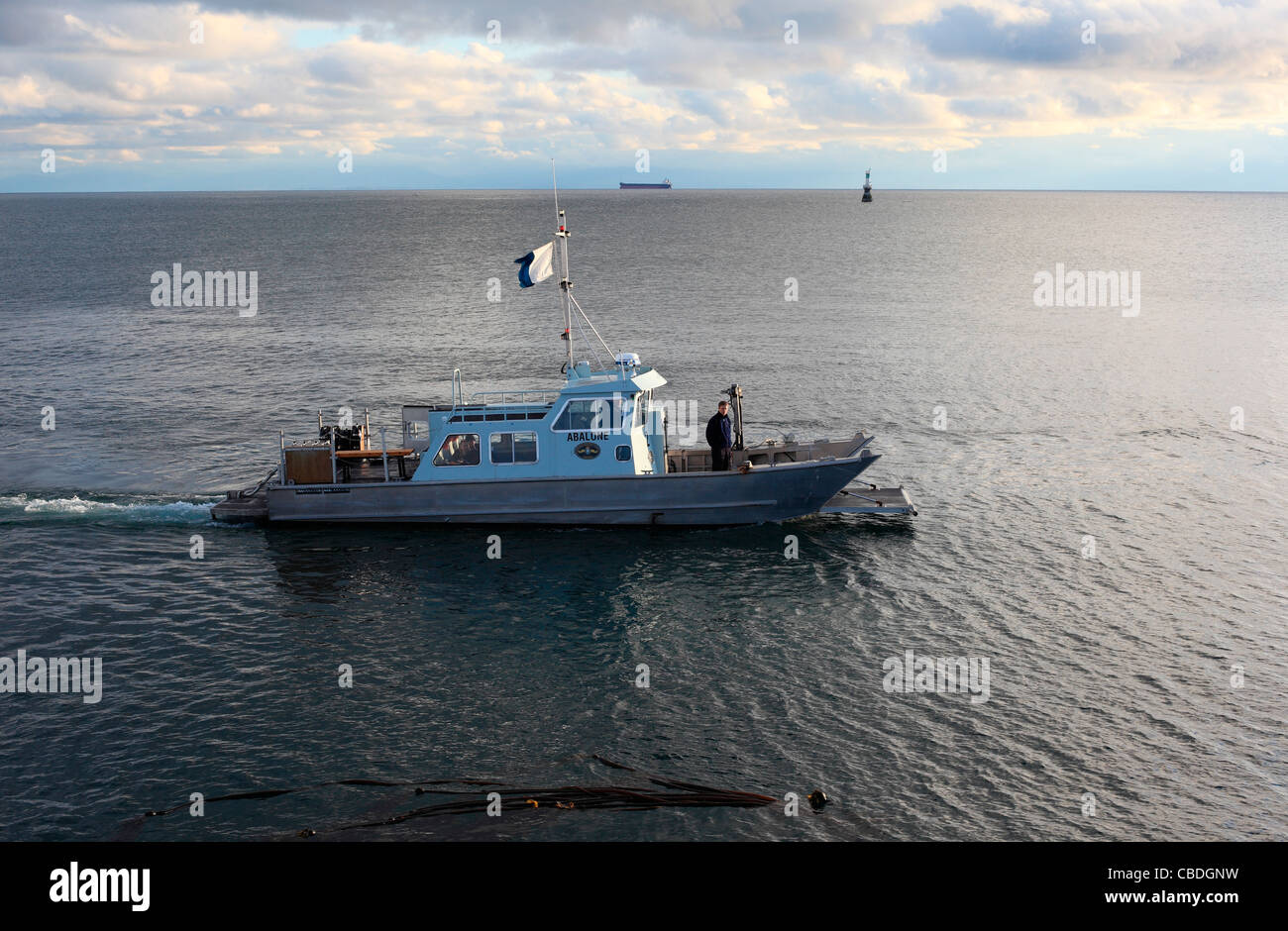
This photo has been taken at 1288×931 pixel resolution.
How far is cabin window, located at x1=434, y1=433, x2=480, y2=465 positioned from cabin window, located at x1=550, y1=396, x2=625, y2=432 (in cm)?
224

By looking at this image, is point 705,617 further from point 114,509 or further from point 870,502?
point 114,509

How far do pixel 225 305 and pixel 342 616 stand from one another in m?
55.5

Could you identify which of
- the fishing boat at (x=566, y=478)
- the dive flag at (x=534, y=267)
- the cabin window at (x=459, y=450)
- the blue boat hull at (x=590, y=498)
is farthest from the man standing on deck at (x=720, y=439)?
the cabin window at (x=459, y=450)

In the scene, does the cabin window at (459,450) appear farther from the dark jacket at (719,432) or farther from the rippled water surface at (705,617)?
the dark jacket at (719,432)

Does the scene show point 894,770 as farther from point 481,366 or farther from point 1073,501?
point 481,366

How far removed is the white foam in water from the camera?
2762cm

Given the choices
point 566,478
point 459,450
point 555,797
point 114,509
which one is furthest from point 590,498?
point 114,509

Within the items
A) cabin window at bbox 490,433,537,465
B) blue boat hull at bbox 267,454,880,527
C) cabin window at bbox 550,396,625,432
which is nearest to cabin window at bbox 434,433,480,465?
cabin window at bbox 490,433,537,465

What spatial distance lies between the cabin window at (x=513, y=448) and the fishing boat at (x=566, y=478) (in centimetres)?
3

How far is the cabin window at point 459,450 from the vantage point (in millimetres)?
27234

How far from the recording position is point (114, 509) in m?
28.0

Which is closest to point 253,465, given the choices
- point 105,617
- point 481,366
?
point 105,617

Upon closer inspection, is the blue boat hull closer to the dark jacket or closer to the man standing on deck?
the man standing on deck
